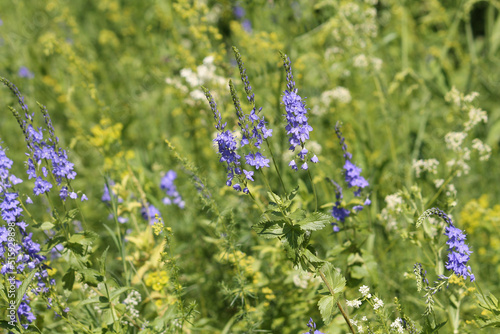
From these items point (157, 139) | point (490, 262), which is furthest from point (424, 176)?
point (157, 139)

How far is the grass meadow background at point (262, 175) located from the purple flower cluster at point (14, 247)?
9cm

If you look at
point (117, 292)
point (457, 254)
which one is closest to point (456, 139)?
point (457, 254)

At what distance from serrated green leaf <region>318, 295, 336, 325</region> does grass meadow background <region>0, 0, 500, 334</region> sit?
24 mm

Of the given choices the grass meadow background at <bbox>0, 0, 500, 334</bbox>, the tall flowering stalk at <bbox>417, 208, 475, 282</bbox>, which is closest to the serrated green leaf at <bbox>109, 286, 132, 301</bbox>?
the grass meadow background at <bbox>0, 0, 500, 334</bbox>

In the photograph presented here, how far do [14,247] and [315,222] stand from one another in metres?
1.69

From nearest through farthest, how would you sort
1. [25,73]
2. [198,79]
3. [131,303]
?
Result: [131,303] → [198,79] → [25,73]

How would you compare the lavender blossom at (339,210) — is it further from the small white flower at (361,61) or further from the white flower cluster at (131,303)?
the small white flower at (361,61)

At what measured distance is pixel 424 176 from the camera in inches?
147

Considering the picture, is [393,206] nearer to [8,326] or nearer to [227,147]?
[227,147]

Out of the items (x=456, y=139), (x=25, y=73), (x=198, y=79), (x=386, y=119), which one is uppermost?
(x=25, y=73)

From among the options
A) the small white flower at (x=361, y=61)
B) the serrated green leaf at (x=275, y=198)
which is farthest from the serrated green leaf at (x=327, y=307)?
the small white flower at (x=361, y=61)

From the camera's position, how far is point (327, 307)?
2.23m

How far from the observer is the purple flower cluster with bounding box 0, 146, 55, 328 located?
7.91 ft

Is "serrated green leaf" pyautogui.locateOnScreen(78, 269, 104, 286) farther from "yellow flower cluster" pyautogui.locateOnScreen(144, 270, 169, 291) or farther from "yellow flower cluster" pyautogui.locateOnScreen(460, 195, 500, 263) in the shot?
"yellow flower cluster" pyautogui.locateOnScreen(460, 195, 500, 263)
